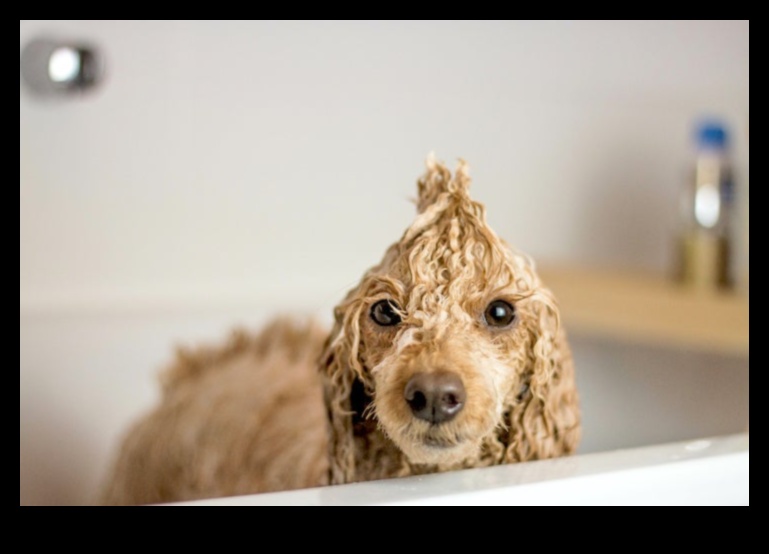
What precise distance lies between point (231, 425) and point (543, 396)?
55cm

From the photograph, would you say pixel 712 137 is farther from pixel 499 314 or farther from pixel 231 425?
pixel 499 314

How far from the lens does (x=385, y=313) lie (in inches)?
18.1

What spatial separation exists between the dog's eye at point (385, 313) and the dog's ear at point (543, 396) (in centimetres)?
7

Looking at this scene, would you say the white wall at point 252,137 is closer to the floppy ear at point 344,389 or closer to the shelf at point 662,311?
the shelf at point 662,311

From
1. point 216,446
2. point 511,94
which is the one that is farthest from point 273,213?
point 216,446

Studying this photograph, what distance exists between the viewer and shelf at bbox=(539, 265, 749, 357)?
123 centimetres

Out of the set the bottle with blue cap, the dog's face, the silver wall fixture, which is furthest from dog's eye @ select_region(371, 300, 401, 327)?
the bottle with blue cap

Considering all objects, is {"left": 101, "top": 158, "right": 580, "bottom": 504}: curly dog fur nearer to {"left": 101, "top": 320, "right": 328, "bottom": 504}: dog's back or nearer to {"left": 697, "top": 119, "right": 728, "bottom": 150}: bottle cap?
{"left": 101, "top": 320, "right": 328, "bottom": 504}: dog's back

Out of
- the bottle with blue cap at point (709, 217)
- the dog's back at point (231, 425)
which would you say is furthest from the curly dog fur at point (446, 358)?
the bottle with blue cap at point (709, 217)

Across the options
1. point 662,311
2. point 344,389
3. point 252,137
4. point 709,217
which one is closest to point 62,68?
point 252,137

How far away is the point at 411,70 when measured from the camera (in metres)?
1.32

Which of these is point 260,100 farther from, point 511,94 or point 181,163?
point 511,94

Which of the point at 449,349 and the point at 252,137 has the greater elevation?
the point at 252,137
